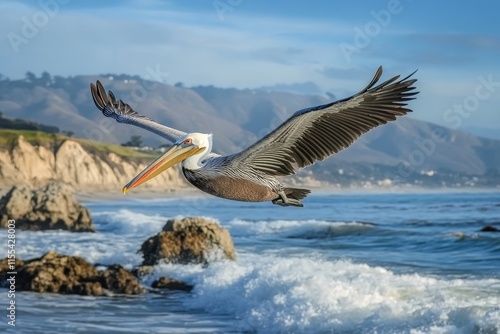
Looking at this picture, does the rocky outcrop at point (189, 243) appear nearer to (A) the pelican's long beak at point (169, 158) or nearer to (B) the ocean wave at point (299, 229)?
(B) the ocean wave at point (299, 229)

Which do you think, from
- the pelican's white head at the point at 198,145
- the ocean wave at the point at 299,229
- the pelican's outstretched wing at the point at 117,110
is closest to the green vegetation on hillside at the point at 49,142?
the ocean wave at the point at 299,229

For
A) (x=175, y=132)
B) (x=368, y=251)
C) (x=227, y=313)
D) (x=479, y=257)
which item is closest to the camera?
(x=175, y=132)

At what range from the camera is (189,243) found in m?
21.0

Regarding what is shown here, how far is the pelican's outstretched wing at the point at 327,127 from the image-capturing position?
181 inches

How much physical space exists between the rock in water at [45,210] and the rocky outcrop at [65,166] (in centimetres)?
2908

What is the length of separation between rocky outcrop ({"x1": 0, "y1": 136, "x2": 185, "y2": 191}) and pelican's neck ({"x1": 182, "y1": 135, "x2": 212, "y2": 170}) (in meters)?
62.5

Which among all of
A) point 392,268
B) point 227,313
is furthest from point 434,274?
point 227,313

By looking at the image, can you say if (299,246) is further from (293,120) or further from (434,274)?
(293,120)

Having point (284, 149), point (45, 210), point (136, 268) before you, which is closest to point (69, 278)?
point (136, 268)

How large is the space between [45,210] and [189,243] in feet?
53.1

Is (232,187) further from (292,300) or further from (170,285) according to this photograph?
(170,285)

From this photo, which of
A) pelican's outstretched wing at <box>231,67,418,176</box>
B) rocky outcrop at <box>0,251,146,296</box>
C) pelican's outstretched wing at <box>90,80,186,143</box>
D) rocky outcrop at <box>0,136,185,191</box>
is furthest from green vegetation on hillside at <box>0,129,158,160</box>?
pelican's outstretched wing at <box>231,67,418,176</box>

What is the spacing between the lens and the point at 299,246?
103 ft

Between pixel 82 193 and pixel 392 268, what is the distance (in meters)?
53.4
